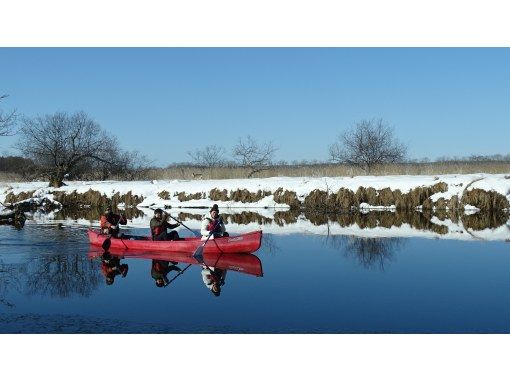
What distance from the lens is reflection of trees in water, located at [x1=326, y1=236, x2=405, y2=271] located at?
1700cm

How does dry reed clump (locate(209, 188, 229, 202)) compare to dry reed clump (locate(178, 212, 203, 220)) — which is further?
dry reed clump (locate(209, 188, 229, 202))

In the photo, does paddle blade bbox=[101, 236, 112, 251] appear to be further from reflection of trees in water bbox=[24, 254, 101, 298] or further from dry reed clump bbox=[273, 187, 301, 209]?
dry reed clump bbox=[273, 187, 301, 209]

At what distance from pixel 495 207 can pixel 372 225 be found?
32.9 feet

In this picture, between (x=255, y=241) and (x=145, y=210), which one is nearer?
(x=255, y=241)

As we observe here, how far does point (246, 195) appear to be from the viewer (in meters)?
40.3

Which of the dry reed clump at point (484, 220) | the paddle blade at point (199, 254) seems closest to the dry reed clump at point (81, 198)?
the dry reed clump at point (484, 220)

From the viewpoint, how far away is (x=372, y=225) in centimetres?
2661

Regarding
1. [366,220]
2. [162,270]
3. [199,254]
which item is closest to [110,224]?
[199,254]

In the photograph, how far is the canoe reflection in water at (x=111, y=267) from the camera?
15381 mm

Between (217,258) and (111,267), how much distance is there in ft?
9.99

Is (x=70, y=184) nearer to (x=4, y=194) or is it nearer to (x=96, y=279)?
(x=4, y=194)

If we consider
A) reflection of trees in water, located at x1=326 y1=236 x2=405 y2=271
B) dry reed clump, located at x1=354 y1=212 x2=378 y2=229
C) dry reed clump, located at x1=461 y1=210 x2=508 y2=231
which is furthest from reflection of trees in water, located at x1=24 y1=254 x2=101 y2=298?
dry reed clump, located at x1=461 y1=210 x2=508 y2=231

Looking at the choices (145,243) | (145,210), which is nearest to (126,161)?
(145,210)

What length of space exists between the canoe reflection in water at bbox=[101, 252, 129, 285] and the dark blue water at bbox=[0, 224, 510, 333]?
20 cm
